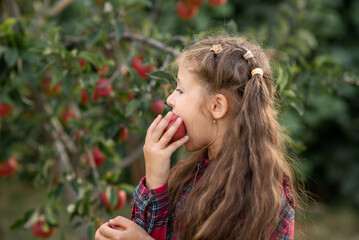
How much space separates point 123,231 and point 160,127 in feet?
0.71

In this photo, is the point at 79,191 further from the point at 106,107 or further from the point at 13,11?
the point at 13,11

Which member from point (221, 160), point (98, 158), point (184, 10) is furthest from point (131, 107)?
point (184, 10)

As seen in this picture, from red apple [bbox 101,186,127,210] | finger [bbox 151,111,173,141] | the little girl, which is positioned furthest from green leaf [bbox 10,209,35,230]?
finger [bbox 151,111,173,141]

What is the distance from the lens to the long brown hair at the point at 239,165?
862 millimetres

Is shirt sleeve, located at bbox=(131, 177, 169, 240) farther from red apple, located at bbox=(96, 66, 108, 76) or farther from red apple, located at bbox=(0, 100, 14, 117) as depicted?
red apple, located at bbox=(0, 100, 14, 117)

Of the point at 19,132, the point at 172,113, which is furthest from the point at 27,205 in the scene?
the point at 172,113

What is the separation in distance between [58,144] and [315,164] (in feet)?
7.72

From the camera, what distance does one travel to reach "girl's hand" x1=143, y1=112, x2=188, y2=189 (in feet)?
2.91

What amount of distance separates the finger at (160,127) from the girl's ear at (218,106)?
0.30 feet

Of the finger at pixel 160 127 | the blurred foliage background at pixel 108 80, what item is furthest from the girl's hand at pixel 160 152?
the blurred foliage background at pixel 108 80

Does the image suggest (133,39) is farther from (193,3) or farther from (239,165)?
(239,165)

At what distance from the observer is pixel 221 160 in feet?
3.01

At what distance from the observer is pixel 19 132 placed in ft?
5.85

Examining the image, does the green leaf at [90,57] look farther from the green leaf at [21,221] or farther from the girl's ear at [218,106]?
the green leaf at [21,221]
